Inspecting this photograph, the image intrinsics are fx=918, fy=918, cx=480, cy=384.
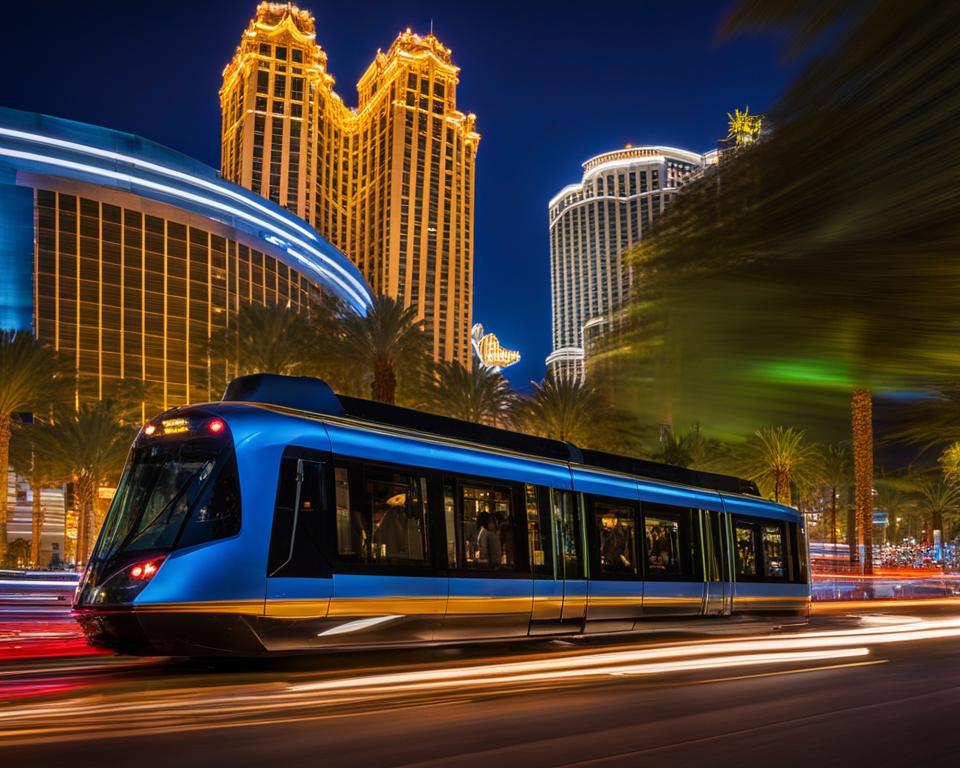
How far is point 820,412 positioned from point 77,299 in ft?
246

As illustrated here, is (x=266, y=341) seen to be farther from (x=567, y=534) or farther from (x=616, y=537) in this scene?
(x=567, y=534)

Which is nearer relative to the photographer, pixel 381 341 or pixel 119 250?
pixel 381 341

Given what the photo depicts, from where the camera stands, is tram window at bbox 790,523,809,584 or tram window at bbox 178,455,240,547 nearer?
tram window at bbox 178,455,240,547

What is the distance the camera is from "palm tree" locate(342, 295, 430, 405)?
35.2 metres

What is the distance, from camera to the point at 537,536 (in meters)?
12.5

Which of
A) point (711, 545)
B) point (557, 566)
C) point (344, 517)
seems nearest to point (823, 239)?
point (344, 517)

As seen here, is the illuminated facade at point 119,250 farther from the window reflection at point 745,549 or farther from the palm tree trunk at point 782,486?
the window reflection at point 745,549

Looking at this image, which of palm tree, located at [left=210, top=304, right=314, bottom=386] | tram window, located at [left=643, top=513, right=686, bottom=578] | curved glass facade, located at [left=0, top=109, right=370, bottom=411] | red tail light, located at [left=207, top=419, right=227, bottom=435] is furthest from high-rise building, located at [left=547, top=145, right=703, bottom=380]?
curved glass facade, located at [left=0, top=109, right=370, bottom=411]

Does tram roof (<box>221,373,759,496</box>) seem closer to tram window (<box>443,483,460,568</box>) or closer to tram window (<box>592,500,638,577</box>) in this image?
tram window (<box>592,500,638,577</box>)

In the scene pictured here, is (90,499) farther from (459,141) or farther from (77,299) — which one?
(459,141)

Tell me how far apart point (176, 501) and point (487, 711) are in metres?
3.69

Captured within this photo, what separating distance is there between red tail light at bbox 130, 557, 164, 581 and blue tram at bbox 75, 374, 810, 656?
2 centimetres

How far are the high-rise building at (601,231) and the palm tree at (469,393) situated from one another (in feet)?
118

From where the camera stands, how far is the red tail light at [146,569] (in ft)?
28.0
